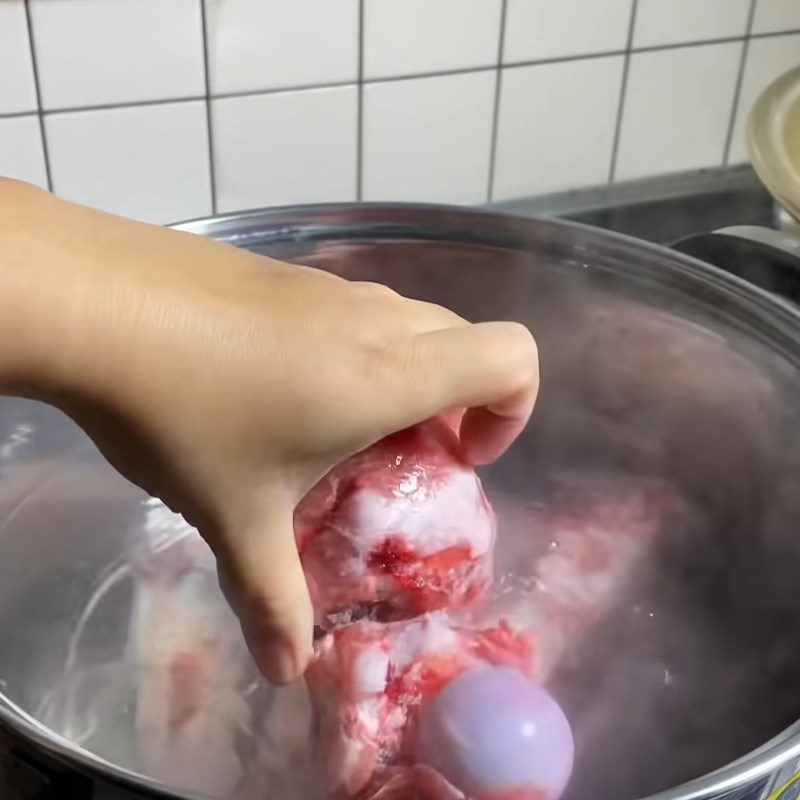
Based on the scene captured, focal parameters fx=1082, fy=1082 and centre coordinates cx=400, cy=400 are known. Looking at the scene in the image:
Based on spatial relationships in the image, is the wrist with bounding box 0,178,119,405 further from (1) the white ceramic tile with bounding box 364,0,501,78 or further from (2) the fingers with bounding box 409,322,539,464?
(1) the white ceramic tile with bounding box 364,0,501,78

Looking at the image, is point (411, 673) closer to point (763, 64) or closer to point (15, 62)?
point (15, 62)

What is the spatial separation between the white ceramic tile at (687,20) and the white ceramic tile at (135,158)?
362mm

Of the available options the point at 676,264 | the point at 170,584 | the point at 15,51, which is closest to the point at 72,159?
the point at 15,51

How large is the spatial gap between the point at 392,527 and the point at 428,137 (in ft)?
1.49

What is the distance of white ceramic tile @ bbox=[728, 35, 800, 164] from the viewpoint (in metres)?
0.92

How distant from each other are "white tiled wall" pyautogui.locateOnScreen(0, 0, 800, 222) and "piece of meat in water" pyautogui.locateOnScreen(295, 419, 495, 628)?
378 mm

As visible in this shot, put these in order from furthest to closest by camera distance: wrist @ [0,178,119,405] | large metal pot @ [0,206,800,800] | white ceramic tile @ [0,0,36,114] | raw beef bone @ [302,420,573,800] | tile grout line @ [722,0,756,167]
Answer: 1. tile grout line @ [722,0,756,167]
2. white ceramic tile @ [0,0,36,114]
3. large metal pot @ [0,206,800,800]
4. raw beef bone @ [302,420,573,800]
5. wrist @ [0,178,119,405]

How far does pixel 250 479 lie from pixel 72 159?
44 centimetres

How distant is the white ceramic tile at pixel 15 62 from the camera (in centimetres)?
66

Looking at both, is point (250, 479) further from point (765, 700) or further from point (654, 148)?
point (654, 148)

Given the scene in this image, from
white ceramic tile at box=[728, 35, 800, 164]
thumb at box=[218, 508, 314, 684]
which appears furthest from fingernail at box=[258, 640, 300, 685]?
white ceramic tile at box=[728, 35, 800, 164]

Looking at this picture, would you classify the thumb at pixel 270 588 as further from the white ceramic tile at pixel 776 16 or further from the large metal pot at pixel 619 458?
the white ceramic tile at pixel 776 16

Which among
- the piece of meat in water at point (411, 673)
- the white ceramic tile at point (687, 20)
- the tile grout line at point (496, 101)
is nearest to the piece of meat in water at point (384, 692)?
the piece of meat in water at point (411, 673)

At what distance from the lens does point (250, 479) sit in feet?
1.16
